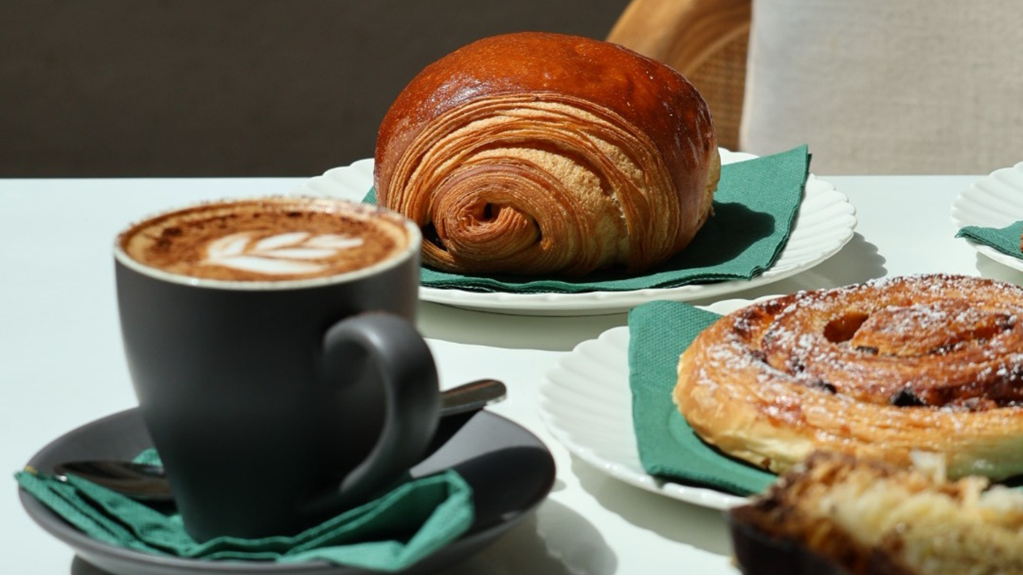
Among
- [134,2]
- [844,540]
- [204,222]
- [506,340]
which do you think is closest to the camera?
[844,540]

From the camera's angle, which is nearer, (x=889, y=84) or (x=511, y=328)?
(x=511, y=328)

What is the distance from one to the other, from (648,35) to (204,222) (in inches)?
62.5

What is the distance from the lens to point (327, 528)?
0.59m

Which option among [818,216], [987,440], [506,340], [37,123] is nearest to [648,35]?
[818,216]

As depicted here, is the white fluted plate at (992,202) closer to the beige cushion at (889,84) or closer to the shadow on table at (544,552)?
the shadow on table at (544,552)

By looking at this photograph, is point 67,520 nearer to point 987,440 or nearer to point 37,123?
point 987,440

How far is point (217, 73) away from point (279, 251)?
9.81 ft

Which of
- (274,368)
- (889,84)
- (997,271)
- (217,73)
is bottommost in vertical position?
(217,73)

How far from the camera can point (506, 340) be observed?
101cm

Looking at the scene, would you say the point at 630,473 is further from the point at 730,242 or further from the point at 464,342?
the point at 730,242

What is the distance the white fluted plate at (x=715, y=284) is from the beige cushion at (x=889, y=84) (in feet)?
3.38

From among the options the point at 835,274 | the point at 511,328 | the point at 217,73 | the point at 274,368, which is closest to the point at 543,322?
the point at 511,328

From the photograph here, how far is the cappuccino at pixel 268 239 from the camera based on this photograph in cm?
60

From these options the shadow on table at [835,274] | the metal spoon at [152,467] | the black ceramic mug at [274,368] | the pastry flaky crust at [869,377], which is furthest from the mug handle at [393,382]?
the shadow on table at [835,274]
